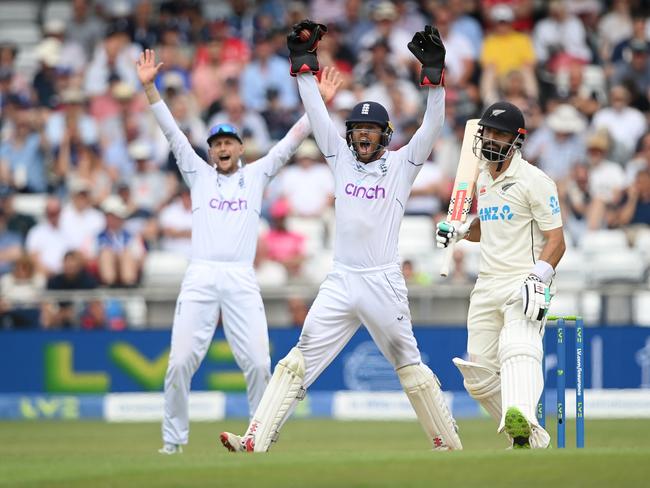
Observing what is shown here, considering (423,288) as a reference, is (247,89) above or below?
above

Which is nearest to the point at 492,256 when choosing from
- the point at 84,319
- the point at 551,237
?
the point at 551,237

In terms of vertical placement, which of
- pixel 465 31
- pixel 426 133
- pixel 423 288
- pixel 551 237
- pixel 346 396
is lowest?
pixel 346 396

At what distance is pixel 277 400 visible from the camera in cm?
709

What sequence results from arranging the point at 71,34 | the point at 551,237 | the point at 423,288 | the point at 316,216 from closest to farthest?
the point at 551,237 < the point at 423,288 < the point at 316,216 < the point at 71,34

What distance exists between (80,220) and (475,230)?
7.05m

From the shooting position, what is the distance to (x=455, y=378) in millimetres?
12141

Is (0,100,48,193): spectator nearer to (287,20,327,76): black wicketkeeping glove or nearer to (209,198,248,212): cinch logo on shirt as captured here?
(209,198,248,212): cinch logo on shirt

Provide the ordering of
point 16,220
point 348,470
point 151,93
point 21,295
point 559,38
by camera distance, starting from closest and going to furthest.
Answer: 1. point 348,470
2. point 151,93
3. point 21,295
4. point 16,220
5. point 559,38

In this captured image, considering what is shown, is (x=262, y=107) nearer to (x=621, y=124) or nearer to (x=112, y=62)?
(x=112, y=62)

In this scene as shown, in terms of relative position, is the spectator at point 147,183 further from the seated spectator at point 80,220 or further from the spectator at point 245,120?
the spectator at point 245,120

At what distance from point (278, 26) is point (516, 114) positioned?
28.8 feet

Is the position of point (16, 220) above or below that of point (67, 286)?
above

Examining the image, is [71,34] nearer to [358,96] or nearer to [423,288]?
[358,96]

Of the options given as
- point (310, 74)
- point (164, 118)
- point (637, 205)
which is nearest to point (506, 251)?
point (310, 74)
